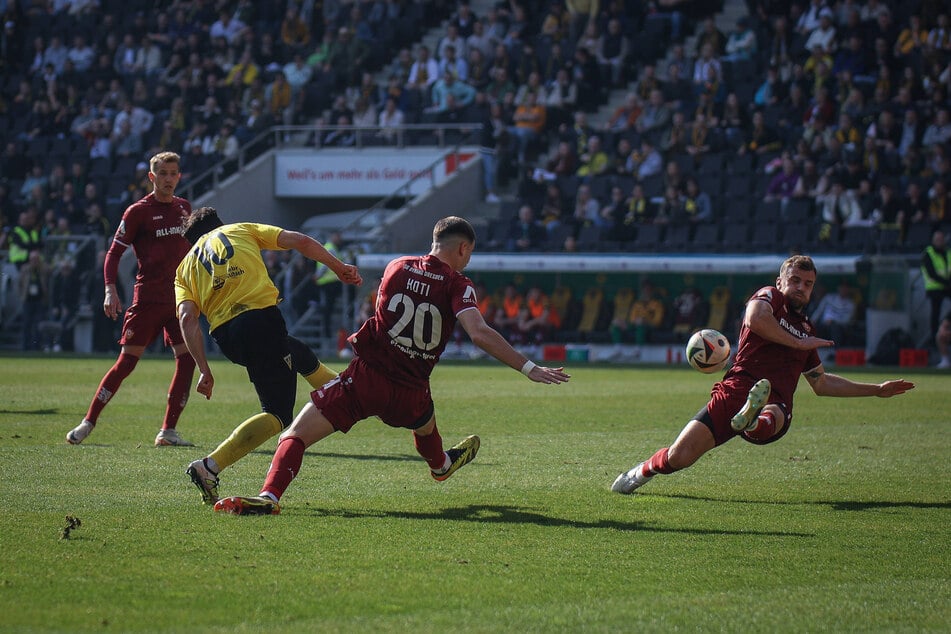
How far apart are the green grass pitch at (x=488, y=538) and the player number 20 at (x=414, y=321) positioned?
0.96 meters

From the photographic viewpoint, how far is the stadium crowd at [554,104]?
26359 mm

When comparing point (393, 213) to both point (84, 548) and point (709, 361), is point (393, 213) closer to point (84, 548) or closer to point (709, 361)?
point (709, 361)

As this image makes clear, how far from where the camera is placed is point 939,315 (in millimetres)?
24125

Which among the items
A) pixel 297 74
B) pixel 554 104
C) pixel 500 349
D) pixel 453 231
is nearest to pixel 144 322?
pixel 453 231

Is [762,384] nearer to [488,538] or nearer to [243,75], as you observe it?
[488,538]

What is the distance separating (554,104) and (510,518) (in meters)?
24.2

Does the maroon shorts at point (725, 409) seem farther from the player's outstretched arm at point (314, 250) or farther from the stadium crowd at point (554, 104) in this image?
the stadium crowd at point (554, 104)

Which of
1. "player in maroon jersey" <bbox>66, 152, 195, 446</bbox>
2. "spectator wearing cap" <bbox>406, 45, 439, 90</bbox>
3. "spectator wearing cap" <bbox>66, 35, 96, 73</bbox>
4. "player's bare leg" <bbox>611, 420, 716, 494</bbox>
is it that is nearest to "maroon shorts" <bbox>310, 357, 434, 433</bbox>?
"player's bare leg" <bbox>611, 420, 716, 494</bbox>

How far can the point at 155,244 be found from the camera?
1102 cm

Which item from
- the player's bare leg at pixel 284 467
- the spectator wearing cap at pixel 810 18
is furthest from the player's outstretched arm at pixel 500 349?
the spectator wearing cap at pixel 810 18

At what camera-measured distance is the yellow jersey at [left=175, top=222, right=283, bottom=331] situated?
8164 millimetres

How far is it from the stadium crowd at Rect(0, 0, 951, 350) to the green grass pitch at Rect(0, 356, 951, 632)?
48.3 feet

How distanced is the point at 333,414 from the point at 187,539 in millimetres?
1238

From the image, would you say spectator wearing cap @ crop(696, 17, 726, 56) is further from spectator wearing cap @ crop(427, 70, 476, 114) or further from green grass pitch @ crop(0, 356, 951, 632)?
green grass pitch @ crop(0, 356, 951, 632)
